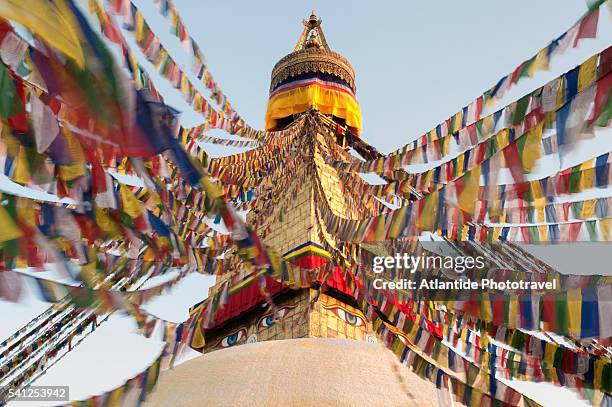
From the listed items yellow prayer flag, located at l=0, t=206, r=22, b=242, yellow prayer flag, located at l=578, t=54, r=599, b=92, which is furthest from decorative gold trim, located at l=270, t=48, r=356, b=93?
yellow prayer flag, located at l=0, t=206, r=22, b=242

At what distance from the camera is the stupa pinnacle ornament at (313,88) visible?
47.8 ft

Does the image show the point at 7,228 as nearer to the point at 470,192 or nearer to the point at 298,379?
the point at 470,192

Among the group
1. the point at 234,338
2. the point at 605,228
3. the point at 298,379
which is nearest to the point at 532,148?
the point at 605,228

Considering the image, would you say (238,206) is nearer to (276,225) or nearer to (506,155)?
(276,225)

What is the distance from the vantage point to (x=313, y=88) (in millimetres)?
14531

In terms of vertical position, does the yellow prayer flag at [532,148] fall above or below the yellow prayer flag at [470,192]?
above

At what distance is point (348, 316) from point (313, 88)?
6566 mm

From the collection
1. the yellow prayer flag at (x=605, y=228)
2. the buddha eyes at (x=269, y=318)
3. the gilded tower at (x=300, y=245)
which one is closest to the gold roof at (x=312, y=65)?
the gilded tower at (x=300, y=245)

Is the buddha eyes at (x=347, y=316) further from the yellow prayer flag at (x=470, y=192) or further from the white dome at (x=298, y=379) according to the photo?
the yellow prayer flag at (x=470, y=192)

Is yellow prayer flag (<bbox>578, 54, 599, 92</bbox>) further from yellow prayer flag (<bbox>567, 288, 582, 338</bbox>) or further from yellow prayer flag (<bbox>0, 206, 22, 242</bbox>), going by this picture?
yellow prayer flag (<bbox>0, 206, 22, 242</bbox>)

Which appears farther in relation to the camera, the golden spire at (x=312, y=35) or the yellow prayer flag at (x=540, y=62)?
the golden spire at (x=312, y=35)

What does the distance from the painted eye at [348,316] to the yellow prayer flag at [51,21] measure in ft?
26.7

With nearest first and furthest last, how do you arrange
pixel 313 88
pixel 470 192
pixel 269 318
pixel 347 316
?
pixel 470 192
pixel 347 316
pixel 269 318
pixel 313 88

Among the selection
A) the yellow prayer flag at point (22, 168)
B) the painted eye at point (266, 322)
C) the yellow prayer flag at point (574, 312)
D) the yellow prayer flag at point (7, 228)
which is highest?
the yellow prayer flag at point (22, 168)
